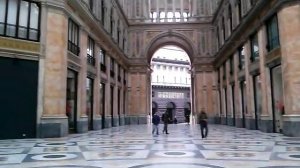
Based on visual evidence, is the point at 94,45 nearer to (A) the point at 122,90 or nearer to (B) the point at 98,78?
(B) the point at 98,78

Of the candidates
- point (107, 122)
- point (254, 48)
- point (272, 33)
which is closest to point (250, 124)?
point (254, 48)

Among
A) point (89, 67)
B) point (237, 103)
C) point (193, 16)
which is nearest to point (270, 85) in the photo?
point (237, 103)

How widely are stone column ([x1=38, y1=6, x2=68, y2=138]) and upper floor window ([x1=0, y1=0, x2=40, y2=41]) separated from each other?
438mm

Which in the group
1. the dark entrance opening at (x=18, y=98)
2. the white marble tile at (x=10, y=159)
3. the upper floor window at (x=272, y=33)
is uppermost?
the upper floor window at (x=272, y=33)

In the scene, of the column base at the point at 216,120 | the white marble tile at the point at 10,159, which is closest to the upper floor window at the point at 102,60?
the column base at the point at 216,120

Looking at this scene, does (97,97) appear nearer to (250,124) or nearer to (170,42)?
(250,124)

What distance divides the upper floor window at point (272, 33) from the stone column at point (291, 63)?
5.17ft

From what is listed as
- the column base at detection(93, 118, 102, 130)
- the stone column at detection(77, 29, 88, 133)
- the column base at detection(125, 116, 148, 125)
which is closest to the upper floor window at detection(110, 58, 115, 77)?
the column base at detection(93, 118, 102, 130)

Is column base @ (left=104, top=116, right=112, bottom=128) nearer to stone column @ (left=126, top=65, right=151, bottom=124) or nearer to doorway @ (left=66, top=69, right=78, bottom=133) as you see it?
doorway @ (left=66, top=69, right=78, bottom=133)

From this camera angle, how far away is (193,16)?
37.3 meters

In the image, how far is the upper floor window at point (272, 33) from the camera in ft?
54.1

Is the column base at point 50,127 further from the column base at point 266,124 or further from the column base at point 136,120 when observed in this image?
the column base at point 136,120

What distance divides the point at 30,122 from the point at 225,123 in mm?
20269

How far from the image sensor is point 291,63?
47.5 ft
